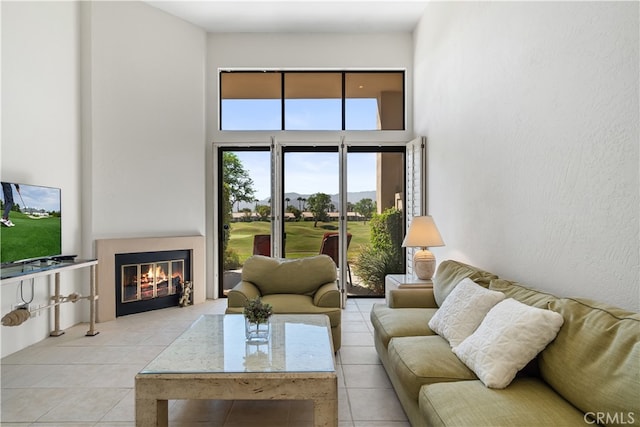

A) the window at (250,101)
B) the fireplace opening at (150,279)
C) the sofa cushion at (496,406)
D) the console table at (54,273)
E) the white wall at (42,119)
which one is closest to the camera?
the sofa cushion at (496,406)

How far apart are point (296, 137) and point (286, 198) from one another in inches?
34.8

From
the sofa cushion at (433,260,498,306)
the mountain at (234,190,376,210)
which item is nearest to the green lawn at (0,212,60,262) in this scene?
the mountain at (234,190,376,210)

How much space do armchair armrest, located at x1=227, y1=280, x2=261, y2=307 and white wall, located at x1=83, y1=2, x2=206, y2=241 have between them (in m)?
2.07

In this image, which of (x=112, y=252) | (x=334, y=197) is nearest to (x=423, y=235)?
(x=334, y=197)

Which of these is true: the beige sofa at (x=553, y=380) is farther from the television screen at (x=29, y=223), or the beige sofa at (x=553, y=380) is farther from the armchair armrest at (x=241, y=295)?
the television screen at (x=29, y=223)

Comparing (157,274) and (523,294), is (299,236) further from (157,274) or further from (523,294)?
(523,294)

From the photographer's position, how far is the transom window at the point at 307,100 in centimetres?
561

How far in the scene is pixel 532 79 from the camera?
94.7 inches

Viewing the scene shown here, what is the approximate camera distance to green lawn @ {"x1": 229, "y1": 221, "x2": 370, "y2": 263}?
219 inches

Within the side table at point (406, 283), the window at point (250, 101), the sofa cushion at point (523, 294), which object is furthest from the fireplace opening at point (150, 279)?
the sofa cushion at point (523, 294)

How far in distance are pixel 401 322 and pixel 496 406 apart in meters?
1.19

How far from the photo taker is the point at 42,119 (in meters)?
3.76

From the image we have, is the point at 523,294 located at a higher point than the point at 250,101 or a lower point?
lower

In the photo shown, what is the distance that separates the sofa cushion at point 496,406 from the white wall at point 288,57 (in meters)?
4.23
